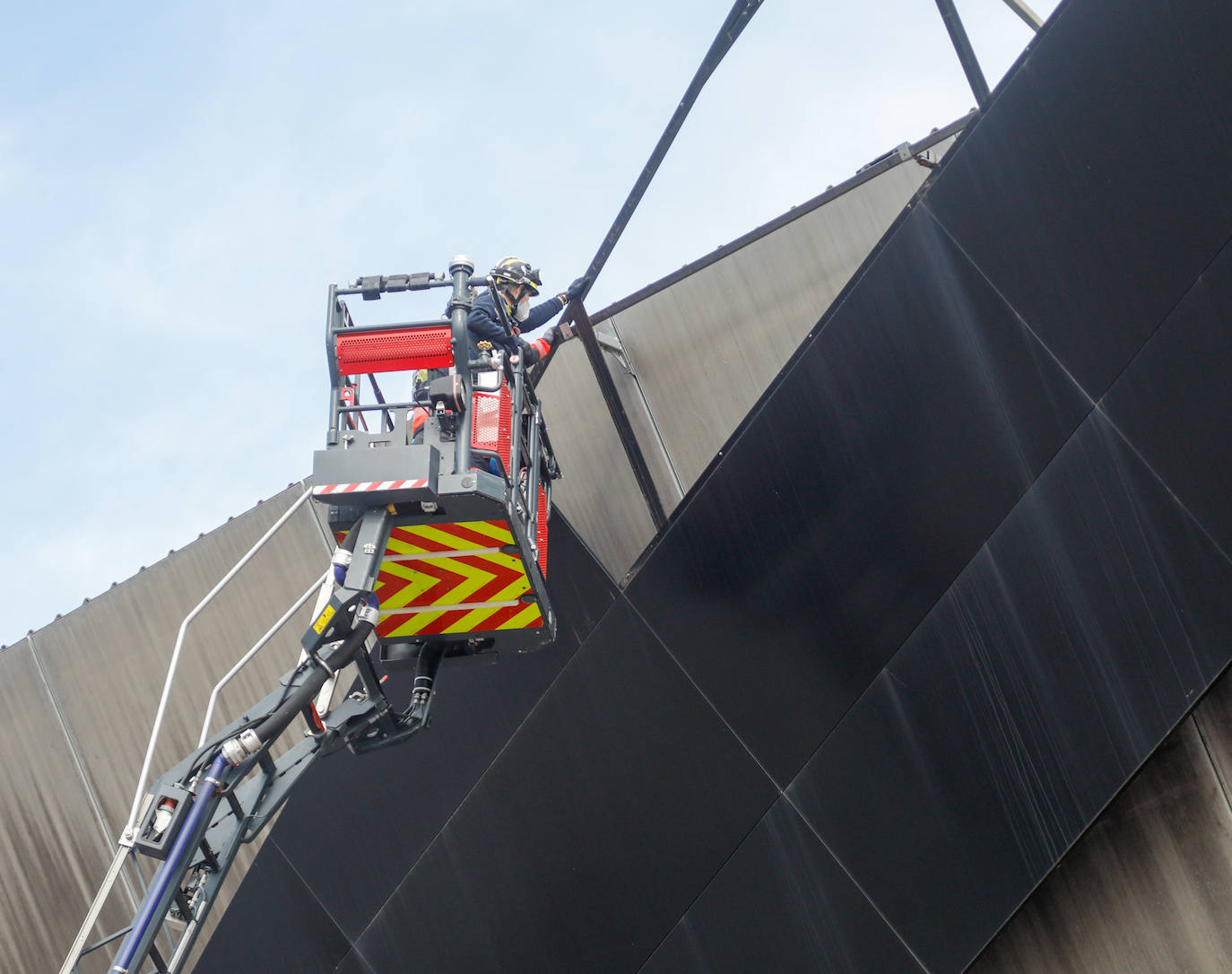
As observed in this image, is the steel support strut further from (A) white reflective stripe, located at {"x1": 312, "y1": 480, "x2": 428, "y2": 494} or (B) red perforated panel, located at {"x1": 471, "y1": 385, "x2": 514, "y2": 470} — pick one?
(A) white reflective stripe, located at {"x1": 312, "y1": 480, "x2": 428, "y2": 494}

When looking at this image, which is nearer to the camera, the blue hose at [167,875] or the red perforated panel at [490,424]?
the blue hose at [167,875]

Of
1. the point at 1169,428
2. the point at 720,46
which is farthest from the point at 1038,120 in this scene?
the point at 720,46

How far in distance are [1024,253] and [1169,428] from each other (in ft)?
3.63

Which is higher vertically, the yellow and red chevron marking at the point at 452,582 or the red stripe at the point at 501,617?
the yellow and red chevron marking at the point at 452,582

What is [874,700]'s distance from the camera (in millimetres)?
6039

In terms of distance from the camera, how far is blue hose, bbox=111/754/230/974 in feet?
17.2

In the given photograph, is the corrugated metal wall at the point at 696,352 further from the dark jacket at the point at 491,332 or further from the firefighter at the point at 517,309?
the dark jacket at the point at 491,332

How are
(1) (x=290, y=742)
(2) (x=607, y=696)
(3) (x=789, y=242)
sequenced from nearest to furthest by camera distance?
(2) (x=607, y=696) < (3) (x=789, y=242) < (1) (x=290, y=742)

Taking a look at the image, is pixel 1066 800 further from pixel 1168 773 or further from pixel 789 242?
pixel 789 242

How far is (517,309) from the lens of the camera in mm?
7758

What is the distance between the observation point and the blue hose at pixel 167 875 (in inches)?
206

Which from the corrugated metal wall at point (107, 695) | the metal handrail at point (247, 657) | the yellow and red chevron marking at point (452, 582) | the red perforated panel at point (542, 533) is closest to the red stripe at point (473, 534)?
the yellow and red chevron marking at point (452, 582)

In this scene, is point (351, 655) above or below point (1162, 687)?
above

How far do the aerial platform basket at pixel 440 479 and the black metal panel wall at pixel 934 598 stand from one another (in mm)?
677
